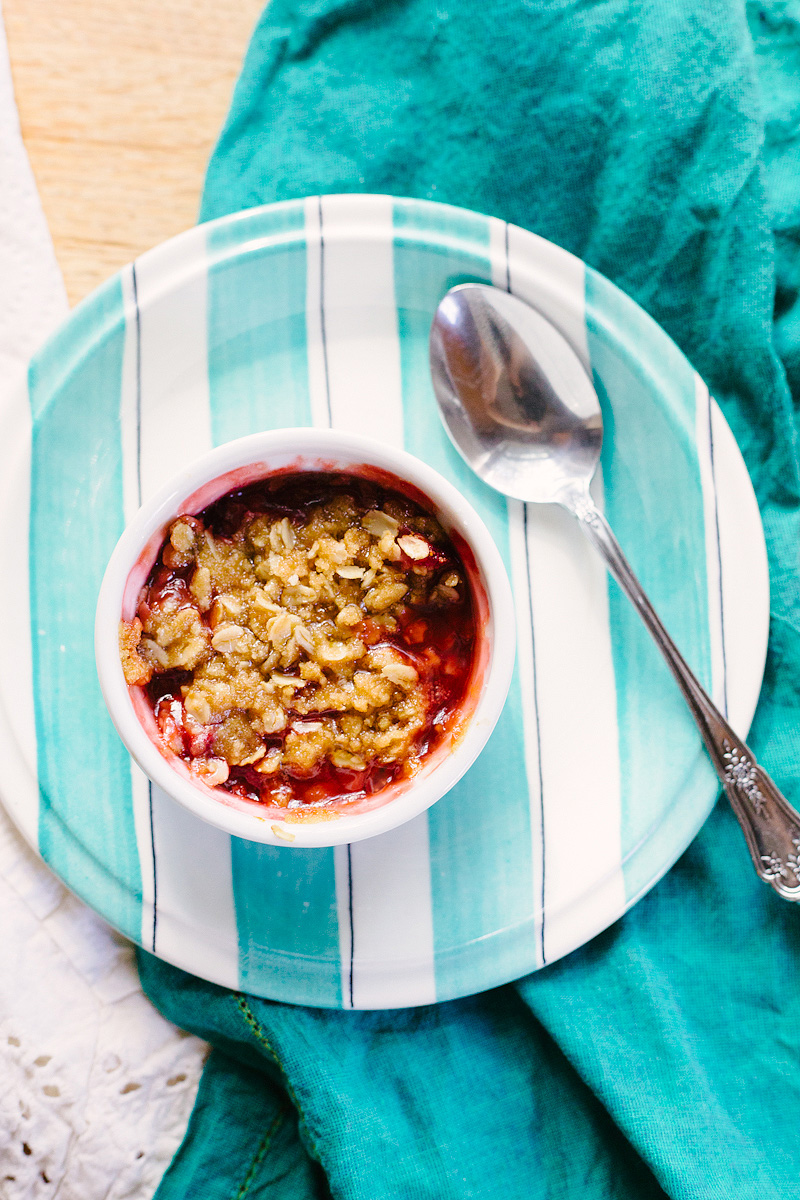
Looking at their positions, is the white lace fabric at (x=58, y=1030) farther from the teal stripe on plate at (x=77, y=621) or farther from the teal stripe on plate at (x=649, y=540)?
the teal stripe on plate at (x=649, y=540)

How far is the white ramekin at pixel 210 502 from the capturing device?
1229 millimetres

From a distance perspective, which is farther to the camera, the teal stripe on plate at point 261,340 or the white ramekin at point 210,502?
the teal stripe on plate at point 261,340

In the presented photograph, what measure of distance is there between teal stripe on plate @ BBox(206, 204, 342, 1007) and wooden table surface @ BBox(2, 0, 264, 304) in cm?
22

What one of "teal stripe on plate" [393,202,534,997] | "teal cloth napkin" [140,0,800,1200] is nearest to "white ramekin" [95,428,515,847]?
"teal stripe on plate" [393,202,534,997]

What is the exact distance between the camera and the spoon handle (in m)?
1.45

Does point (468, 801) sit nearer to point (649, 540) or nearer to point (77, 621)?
point (649, 540)

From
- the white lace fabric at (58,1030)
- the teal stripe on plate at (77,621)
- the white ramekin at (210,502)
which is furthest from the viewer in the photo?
the white lace fabric at (58,1030)

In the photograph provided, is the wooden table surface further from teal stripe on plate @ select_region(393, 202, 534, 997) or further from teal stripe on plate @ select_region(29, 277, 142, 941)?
teal stripe on plate @ select_region(393, 202, 534, 997)

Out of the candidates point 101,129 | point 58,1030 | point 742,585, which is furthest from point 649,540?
point 58,1030

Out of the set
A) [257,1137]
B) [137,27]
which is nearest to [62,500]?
[137,27]

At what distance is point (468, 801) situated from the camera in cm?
149

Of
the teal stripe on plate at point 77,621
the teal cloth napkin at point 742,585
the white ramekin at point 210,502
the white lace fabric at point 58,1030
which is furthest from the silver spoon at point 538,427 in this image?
the white lace fabric at point 58,1030

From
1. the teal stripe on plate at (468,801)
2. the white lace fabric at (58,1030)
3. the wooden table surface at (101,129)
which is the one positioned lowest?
the white lace fabric at (58,1030)

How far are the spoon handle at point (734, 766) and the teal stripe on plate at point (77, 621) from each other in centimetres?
79
